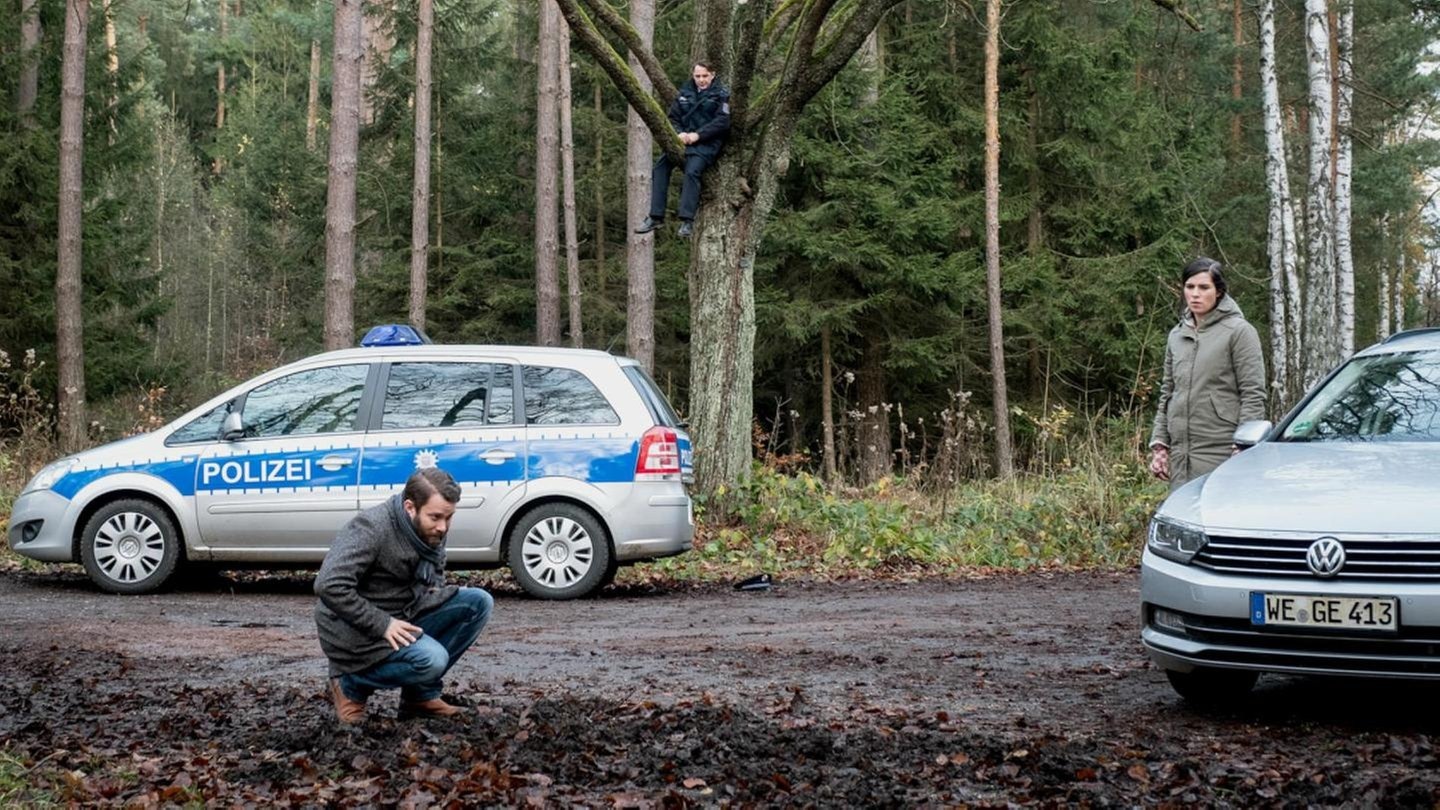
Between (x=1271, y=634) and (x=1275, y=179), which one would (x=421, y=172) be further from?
(x=1271, y=634)

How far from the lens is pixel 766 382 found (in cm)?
3041

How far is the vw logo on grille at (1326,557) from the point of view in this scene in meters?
5.50

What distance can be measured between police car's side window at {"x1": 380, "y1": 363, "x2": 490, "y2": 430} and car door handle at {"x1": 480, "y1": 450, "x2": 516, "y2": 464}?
0.93ft

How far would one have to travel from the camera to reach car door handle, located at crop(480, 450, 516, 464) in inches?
419

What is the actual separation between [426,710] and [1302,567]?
3.57m

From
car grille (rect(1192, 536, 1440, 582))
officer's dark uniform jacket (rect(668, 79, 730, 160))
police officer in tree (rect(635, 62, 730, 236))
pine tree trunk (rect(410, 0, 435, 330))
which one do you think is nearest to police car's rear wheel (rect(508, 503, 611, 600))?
→ police officer in tree (rect(635, 62, 730, 236))

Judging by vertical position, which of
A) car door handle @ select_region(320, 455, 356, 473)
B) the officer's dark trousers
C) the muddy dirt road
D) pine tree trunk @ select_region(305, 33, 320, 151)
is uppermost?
pine tree trunk @ select_region(305, 33, 320, 151)

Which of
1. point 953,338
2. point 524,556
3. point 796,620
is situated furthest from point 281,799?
point 953,338

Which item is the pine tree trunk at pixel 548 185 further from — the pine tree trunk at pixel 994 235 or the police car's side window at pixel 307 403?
the police car's side window at pixel 307 403

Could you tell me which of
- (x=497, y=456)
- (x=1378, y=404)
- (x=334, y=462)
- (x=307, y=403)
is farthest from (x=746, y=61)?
(x=1378, y=404)

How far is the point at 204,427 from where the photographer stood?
11055mm

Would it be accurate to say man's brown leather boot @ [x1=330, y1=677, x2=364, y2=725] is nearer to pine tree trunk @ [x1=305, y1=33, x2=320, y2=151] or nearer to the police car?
the police car

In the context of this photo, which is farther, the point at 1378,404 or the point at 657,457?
the point at 657,457

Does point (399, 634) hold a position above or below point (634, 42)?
below
